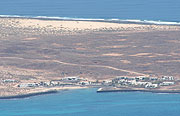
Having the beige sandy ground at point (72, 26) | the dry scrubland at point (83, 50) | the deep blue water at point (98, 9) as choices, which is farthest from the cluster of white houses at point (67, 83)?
the deep blue water at point (98, 9)

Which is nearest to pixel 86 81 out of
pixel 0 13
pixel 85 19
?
pixel 85 19

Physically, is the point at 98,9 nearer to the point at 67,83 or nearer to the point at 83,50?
the point at 83,50

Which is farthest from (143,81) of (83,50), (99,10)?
(99,10)

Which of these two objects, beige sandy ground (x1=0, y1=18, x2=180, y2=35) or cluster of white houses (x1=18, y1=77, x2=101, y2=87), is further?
beige sandy ground (x1=0, y1=18, x2=180, y2=35)

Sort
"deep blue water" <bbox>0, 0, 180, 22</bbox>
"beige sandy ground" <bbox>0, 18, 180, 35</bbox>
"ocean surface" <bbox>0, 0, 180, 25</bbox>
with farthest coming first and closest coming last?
"deep blue water" <bbox>0, 0, 180, 22</bbox>
"ocean surface" <bbox>0, 0, 180, 25</bbox>
"beige sandy ground" <bbox>0, 18, 180, 35</bbox>

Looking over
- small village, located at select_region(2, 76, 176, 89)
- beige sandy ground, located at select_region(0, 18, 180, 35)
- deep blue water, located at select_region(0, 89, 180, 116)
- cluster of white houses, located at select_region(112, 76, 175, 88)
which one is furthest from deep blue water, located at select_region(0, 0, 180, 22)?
deep blue water, located at select_region(0, 89, 180, 116)

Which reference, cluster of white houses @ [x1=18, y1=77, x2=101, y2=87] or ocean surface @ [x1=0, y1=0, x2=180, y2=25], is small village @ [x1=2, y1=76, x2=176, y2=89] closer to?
cluster of white houses @ [x1=18, y1=77, x2=101, y2=87]
